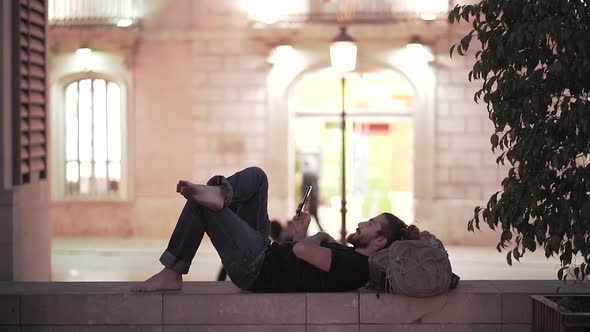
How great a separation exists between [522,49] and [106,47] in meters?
15.3

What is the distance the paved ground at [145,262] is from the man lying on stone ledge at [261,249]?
852 centimetres

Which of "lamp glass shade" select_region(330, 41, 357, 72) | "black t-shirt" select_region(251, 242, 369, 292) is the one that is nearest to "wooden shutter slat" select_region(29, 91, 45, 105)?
"black t-shirt" select_region(251, 242, 369, 292)

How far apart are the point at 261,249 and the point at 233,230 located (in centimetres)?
20

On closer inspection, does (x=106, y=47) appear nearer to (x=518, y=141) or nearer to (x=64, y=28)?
(x=64, y=28)

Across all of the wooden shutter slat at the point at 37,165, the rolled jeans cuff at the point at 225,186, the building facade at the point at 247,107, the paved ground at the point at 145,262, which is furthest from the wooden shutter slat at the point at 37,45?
the building facade at the point at 247,107

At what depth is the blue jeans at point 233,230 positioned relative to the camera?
6094mm

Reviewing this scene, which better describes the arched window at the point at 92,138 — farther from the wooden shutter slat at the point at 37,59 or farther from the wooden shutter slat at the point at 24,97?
the wooden shutter slat at the point at 24,97

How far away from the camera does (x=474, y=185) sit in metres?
19.6

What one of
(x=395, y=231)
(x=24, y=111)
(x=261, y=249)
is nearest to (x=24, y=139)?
(x=24, y=111)

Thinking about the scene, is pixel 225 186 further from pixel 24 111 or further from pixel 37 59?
pixel 37 59

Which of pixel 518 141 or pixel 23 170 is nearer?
pixel 518 141

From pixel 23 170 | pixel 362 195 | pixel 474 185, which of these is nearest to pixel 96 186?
pixel 362 195

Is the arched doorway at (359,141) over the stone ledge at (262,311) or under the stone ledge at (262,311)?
over

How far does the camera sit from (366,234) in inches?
247
